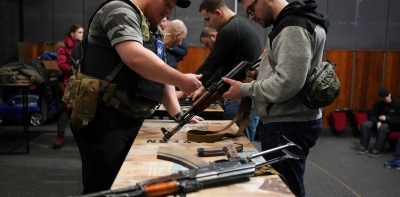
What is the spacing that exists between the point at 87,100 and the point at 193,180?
763 millimetres

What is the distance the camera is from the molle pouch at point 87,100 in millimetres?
1778

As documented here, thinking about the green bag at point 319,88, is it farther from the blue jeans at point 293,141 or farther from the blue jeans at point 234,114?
the blue jeans at point 234,114

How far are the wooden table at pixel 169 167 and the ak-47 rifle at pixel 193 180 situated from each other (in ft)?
0.08

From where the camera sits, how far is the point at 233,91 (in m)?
1.96

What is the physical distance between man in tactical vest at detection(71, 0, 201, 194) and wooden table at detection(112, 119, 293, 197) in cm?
13

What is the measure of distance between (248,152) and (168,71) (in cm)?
51

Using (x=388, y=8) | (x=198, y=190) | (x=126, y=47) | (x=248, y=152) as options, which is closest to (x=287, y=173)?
(x=248, y=152)

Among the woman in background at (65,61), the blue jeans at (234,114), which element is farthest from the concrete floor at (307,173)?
the blue jeans at (234,114)

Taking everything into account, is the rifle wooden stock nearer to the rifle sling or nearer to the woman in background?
the rifle sling

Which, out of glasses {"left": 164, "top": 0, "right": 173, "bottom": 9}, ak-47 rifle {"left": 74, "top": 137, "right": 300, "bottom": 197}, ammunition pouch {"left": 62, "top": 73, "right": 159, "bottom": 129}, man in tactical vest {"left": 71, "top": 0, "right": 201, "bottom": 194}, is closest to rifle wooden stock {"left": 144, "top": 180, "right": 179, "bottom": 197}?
ak-47 rifle {"left": 74, "top": 137, "right": 300, "bottom": 197}

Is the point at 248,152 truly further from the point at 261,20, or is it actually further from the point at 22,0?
the point at 22,0

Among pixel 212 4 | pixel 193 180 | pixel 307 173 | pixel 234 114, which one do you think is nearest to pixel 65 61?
pixel 212 4

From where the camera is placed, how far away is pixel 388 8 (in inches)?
280

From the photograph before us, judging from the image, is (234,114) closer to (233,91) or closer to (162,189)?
(233,91)
